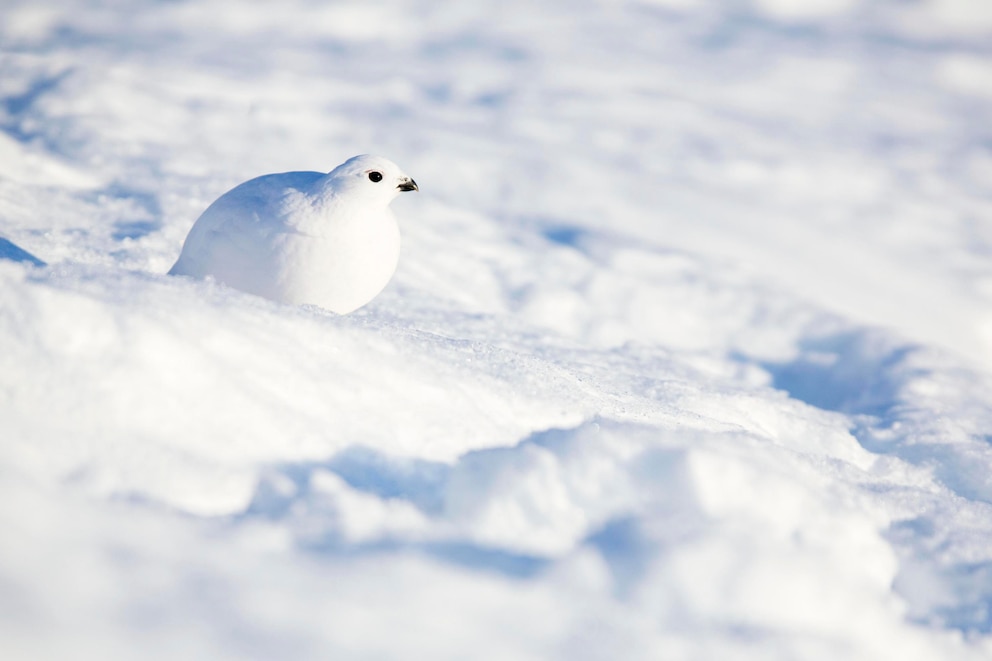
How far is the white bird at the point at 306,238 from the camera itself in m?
2.67

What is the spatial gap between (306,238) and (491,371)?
706mm

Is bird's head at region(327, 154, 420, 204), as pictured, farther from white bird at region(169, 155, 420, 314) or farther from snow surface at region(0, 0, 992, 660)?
snow surface at region(0, 0, 992, 660)

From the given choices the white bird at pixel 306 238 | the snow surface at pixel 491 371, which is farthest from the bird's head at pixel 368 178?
the snow surface at pixel 491 371

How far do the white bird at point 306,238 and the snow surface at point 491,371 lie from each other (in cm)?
29

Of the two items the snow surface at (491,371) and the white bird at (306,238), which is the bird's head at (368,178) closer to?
the white bird at (306,238)

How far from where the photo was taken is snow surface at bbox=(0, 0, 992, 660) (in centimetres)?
156

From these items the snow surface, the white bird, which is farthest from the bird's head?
the snow surface

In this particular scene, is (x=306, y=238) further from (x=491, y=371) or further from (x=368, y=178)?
(x=491, y=371)

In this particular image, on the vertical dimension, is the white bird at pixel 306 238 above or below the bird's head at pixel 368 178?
below

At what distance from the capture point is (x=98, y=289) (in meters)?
2.09

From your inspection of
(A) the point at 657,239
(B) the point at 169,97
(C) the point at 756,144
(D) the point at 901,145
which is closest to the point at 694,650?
(A) the point at 657,239

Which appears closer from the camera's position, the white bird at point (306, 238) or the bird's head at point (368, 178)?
the white bird at point (306, 238)

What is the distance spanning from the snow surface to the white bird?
286 millimetres

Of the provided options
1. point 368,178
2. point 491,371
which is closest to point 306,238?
point 368,178
